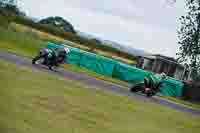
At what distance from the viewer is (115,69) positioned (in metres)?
32.7

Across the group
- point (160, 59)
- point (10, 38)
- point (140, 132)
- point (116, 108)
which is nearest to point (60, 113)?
point (140, 132)

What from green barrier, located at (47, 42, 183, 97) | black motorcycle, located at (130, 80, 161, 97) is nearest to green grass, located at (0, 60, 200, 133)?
black motorcycle, located at (130, 80, 161, 97)

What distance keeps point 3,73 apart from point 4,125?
6.83 meters

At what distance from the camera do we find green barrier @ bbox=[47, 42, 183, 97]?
3081 cm

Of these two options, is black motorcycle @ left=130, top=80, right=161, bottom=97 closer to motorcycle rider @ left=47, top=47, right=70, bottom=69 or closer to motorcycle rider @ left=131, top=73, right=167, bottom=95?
motorcycle rider @ left=131, top=73, right=167, bottom=95

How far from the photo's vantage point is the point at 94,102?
12.9 m

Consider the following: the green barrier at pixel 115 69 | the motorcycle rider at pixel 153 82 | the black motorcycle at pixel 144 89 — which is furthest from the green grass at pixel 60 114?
the green barrier at pixel 115 69

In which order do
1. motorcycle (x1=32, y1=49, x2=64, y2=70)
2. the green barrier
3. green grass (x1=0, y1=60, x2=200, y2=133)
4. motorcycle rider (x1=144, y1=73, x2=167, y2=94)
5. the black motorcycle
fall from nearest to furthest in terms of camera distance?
1. green grass (x1=0, y1=60, x2=200, y2=133)
2. the black motorcycle
3. motorcycle (x1=32, y1=49, x2=64, y2=70)
4. motorcycle rider (x1=144, y1=73, x2=167, y2=94)
5. the green barrier

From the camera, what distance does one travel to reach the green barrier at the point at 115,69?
3081 cm

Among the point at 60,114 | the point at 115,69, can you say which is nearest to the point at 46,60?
the point at 115,69

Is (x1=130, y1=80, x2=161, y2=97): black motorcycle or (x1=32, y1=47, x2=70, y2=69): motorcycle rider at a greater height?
(x1=32, y1=47, x2=70, y2=69): motorcycle rider

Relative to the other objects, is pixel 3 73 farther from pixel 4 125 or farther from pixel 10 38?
pixel 10 38

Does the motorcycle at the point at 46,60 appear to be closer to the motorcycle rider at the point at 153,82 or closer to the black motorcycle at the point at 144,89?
the black motorcycle at the point at 144,89

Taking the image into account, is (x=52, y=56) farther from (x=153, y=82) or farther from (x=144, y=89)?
(x=153, y=82)
